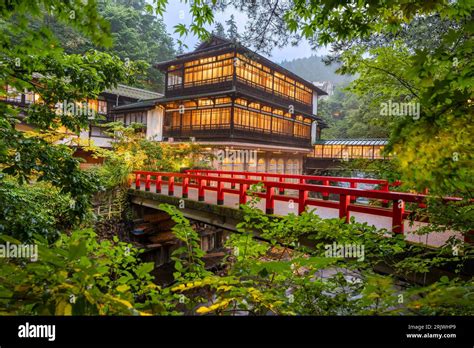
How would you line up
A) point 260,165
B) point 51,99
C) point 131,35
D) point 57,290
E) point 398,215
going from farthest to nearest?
1. point 260,165
2. point 131,35
3. point 398,215
4. point 51,99
5. point 57,290

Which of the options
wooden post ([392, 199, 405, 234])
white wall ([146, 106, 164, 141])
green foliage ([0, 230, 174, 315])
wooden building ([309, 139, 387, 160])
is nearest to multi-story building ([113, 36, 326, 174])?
white wall ([146, 106, 164, 141])

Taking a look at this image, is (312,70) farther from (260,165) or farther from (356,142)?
(260,165)

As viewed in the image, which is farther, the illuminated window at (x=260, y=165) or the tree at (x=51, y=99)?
the illuminated window at (x=260, y=165)

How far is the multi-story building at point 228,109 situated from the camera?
20.3 metres

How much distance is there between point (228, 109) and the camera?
66.6ft

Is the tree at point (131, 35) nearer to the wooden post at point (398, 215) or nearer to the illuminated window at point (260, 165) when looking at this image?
the wooden post at point (398, 215)

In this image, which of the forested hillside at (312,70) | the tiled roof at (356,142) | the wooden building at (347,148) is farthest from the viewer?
the forested hillside at (312,70)

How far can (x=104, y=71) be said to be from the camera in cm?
433

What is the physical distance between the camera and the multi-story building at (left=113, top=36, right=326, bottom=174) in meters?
20.3

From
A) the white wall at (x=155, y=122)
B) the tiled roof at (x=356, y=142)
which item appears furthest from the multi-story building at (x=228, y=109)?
the tiled roof at (x=356, y=142)

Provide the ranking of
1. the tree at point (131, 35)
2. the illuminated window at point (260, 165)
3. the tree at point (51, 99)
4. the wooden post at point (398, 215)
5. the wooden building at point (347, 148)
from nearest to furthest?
the tree at point (51, 99) < the wooden post at point (398, 215) < the tree at point (131, 35) < the wooden building at point (347, 148) < the illuminated window at point (260, 165)

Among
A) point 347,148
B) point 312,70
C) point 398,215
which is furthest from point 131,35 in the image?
point 312,70

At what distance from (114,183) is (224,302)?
12.9m

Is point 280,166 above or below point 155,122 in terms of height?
below
